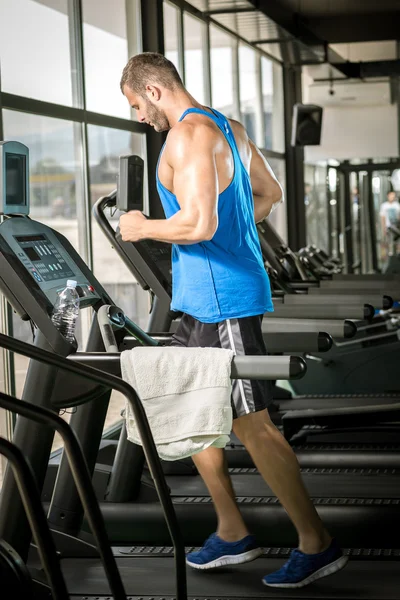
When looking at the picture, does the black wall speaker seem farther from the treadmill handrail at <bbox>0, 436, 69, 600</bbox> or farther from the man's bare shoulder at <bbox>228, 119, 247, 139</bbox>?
the treadmill handrail at <bbox>0, 436, 69, 600</bbox>

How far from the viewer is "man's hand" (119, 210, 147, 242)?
103 inches

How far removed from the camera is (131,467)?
11.6ft

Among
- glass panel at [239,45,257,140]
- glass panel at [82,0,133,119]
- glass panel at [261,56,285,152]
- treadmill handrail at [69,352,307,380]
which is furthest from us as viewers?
glass panel at [261,56,285,152]

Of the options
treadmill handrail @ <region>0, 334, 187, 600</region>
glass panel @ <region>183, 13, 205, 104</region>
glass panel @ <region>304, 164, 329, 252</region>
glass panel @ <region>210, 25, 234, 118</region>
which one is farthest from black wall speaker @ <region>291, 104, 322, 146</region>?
treadmill handrail @ <region>0, 334, 187, 600</region>

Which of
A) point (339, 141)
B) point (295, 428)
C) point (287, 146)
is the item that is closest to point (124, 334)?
point (295, 428)

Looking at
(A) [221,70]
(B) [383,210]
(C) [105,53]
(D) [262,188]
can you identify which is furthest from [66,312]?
(B) [383,210]

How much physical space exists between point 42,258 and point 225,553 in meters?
1.03

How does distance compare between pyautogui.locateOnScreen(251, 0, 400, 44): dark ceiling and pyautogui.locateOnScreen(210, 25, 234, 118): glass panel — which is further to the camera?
pyautogui.locateOnScreen(251, 0, 400, 44): dark ceiling

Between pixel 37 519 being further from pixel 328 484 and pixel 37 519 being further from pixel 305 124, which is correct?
pixel 305 124

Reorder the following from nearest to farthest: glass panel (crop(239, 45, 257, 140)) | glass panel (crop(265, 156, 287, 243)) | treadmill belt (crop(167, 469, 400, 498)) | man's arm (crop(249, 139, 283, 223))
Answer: man's arm (crop(249, 139, 283, 223))
treadmill belt (crop(167, 469, 400, 498))
glass panel (crop(239, 45, 257, 140))
glass panel (crop(265, 156, 287, 243))

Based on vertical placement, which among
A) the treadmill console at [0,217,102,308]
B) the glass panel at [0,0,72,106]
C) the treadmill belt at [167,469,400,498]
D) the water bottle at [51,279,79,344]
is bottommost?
the treadmill belt at [167,469,400,498]

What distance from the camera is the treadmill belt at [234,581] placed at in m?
2.72

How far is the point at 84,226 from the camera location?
502cm

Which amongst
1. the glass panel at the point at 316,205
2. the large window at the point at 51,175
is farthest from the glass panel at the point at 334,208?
the large window at the point at 51,175
